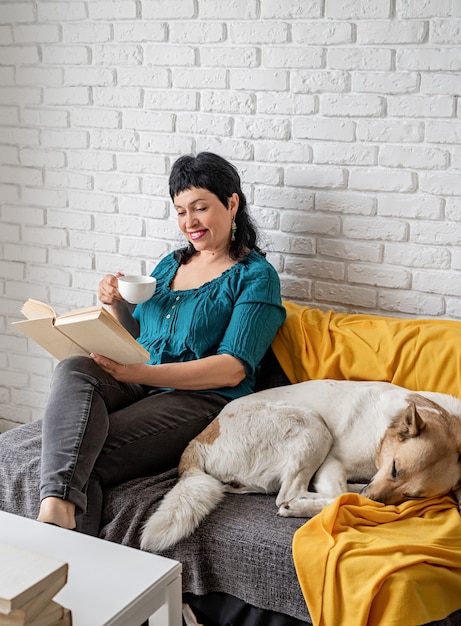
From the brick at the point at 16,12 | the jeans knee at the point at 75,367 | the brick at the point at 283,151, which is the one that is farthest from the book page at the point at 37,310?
the brick at the point at 16,12

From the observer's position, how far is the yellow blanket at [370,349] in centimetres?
234

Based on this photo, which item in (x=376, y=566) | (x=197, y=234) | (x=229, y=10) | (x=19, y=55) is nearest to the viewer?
(x=376, y=566)

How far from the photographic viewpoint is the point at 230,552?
6.40 ft

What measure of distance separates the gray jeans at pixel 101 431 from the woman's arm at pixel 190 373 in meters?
0.05

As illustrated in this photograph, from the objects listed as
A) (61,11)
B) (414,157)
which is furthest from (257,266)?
(61,11)

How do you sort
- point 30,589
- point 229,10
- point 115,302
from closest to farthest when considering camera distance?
point 30,589, point 115,302, point 229,10

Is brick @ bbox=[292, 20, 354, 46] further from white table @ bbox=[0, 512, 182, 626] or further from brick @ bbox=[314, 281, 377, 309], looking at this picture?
white table @ bbox=[0, 512, 182, 626]

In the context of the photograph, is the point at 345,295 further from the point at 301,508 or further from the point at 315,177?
the point at 301,508

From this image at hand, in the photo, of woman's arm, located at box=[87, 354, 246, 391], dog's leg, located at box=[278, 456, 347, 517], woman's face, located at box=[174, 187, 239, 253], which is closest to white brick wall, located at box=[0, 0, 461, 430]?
woman's face, located at box=[174, 187, 239, 253]

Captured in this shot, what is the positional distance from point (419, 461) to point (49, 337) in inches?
41.3

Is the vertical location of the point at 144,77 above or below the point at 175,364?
above

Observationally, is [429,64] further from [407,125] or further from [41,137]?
[41,137]

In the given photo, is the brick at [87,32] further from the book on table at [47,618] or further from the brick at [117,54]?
the book on table at [47,618]

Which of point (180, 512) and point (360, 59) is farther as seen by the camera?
point (360, 59)
